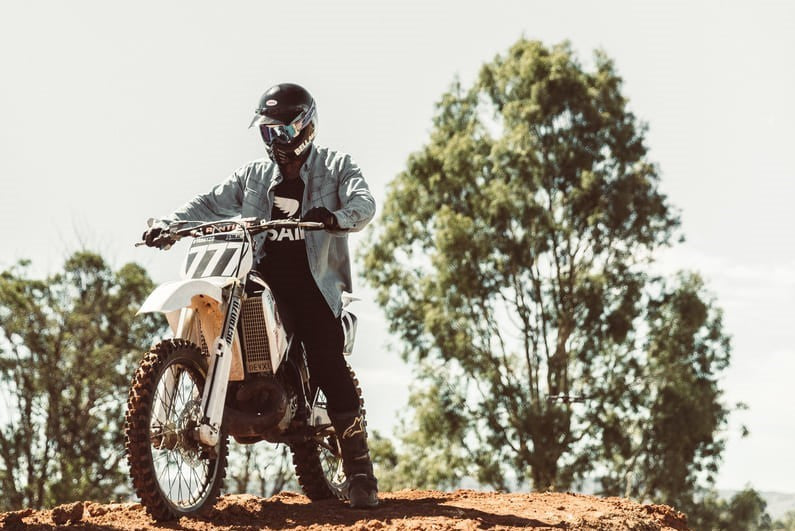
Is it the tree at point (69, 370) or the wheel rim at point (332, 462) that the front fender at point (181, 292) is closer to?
the wheel rim at point (332, 462)

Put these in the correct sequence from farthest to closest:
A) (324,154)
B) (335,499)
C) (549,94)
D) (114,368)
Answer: (114,368) < (549,94) < (335,499) < (324,154)

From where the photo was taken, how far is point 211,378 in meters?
5.55

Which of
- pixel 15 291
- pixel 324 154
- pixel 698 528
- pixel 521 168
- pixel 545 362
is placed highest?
pixel 521 168

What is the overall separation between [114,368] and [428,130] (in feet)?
40.0

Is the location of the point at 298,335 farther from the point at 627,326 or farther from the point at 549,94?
the point at 549,94

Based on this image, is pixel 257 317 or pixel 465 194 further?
pixel 465 194

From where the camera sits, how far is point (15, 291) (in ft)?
106

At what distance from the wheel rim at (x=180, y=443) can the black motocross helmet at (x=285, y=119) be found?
5.05 ft

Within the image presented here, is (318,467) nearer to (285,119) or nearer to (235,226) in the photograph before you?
(235,226)

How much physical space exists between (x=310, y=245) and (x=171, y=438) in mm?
1470

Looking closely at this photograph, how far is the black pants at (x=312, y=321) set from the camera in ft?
20.7

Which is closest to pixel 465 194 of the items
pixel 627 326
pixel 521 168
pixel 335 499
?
pixel 521 168

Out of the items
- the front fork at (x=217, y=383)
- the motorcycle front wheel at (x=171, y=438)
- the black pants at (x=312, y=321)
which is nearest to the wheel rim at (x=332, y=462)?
the black pants at (x=312, y=321)

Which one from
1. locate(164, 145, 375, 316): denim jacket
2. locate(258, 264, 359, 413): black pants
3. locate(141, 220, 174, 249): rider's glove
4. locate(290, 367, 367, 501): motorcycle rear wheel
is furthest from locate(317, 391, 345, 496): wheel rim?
locate(141, 220, 174, 249): rider's glove
